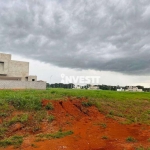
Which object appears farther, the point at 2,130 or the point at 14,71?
the point at 14,71

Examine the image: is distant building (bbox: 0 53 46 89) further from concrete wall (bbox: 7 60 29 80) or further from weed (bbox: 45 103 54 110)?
weed (bbox: 45 103 54 110)

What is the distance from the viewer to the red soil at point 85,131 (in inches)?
277

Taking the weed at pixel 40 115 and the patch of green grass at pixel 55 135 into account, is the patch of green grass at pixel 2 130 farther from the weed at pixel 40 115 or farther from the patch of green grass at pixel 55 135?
the weed at pixel 40 115

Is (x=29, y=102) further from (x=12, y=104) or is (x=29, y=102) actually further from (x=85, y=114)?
(x=85, y=114)

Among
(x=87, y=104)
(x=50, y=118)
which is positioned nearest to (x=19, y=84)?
(x=87, y=104)

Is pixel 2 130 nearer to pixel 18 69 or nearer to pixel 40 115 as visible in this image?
pixel 40 115

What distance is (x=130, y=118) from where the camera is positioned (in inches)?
498

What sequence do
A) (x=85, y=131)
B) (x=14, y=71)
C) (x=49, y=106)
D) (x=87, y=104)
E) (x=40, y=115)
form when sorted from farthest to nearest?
1. (x=14, y=71)
2. (x=87, y=104)
3. (x=49, y=106)
4. (x=40, y=115)
5. (x=85, y=131)

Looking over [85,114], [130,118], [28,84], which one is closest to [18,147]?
[85,114]

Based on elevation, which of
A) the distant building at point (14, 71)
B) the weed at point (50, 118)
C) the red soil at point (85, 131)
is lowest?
the red soil at point (85, 131)

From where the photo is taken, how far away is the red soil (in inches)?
277

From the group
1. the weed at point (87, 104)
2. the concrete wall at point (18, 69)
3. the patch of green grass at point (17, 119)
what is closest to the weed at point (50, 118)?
the patch of green grass at point (17, 119)

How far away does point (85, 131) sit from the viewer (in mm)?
8945

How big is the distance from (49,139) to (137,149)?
3291mm
